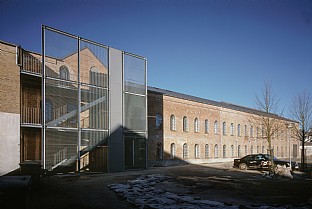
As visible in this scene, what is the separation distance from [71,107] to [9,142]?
430 cm

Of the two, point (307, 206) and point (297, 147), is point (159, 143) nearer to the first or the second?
point (307, 206)

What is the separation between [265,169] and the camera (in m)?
23.6

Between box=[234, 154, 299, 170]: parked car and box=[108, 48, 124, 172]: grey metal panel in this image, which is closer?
box=[108, 48, 124, 172]: grey metal panel

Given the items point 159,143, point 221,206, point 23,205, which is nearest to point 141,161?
point 159,143

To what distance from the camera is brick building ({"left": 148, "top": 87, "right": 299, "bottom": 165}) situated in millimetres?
28141

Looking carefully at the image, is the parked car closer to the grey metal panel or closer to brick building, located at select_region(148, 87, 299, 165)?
brick building, located at select_region(148, 87, 299, 165)

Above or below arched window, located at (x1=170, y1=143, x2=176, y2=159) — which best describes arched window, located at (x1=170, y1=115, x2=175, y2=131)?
above

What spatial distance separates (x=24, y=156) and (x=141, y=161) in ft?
29.7

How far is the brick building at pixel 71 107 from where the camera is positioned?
664 inches

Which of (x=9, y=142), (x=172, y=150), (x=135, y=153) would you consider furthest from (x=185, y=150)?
(x=9, y=142)

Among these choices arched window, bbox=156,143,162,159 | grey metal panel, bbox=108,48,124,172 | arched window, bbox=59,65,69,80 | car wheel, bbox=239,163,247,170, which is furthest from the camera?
arched window, bbox=156,143,162,159

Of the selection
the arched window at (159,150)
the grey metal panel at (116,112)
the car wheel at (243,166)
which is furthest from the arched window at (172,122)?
the grey metal panel at (116,112)

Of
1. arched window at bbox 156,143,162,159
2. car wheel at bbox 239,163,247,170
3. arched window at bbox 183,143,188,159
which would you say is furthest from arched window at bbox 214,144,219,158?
car wheel at bbox 239,163,247,170

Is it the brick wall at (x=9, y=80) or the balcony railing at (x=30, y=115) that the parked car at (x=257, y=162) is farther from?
the brick wall at (x=9, y=80)
